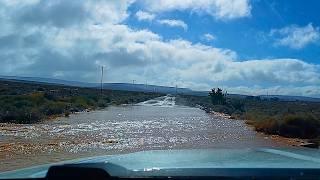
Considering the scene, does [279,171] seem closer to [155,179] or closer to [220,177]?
[220,177]

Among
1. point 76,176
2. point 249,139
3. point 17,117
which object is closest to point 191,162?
point 76,176

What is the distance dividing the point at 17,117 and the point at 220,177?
3571 cm

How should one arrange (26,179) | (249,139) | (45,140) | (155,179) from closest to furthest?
(155,179), (26,179), (45,140), (249,139)

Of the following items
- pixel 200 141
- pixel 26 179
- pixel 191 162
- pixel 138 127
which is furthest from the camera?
pixel 138 127

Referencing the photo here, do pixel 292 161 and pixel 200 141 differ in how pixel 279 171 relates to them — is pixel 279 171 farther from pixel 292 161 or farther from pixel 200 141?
pixel 200 141

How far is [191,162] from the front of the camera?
334cm

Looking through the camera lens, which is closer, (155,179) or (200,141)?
(155,179)

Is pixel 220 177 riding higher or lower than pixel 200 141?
higher

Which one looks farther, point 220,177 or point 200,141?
point 200,141

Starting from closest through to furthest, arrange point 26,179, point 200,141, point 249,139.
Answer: point 26,179 → point 200,141 → point 249,139

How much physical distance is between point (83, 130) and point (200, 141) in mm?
6630

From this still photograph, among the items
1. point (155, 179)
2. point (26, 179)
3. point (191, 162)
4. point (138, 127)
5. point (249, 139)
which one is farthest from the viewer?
point (138, 127)

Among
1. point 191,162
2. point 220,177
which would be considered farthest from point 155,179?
point 191,162

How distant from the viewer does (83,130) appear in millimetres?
30297
